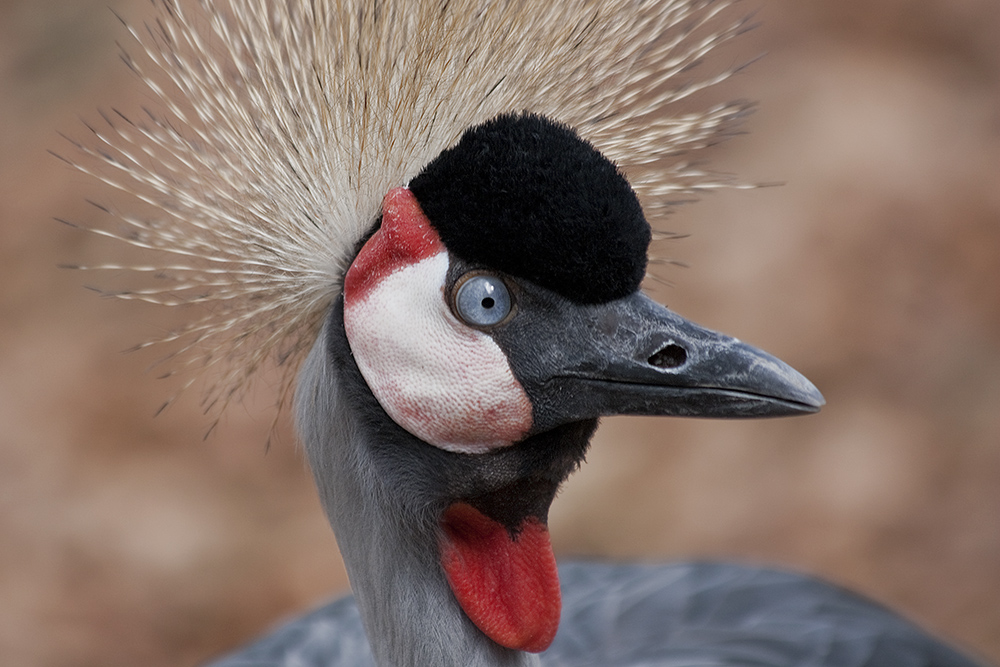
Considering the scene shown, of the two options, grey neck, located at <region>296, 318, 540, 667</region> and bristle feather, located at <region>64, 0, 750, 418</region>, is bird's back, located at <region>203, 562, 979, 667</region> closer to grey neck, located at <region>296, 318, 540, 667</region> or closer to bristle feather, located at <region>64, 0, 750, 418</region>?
grey neck, located at <region>296, 318, 540, 667</region>

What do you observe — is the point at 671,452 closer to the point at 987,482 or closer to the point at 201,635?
the point at 987,482

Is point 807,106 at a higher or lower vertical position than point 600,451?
higher

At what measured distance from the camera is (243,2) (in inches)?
40.4

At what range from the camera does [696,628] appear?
1.51 m

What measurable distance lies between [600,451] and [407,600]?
1611 mm

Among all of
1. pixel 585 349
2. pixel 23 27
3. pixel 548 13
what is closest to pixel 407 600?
pixel 585 349

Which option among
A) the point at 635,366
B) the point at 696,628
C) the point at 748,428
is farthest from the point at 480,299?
the point at 748,428

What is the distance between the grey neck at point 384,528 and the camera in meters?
0.94

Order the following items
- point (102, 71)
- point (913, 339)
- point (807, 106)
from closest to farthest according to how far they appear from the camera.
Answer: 1. point (913, 339)
2. point (807, 106)
3. point (102, 71)

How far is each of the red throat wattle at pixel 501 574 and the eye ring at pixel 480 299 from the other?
0.21 meters

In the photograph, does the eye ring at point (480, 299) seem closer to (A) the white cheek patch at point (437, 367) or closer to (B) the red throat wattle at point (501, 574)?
(A) the white cheek patch at point (437, 367)

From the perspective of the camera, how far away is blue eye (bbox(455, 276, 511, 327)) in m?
0.86

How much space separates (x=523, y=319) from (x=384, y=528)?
0.26 m

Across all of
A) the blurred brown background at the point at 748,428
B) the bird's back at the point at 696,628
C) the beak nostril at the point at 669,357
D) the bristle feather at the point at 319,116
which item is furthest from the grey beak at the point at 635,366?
the blurred brown background at the point at 748,428
